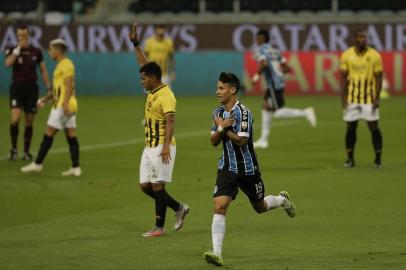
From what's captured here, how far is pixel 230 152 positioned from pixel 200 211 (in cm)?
310

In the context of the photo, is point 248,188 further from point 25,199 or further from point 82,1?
point 82,1

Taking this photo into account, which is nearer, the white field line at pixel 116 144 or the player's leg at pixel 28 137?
the player's leg at pixel 28 137

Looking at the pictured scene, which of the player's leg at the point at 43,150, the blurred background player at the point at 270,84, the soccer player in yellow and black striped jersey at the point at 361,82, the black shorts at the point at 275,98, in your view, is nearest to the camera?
the player's leg at the point at 43,150

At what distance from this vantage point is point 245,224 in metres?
12.3

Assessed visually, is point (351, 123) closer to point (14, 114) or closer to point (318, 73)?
point (14, 114)

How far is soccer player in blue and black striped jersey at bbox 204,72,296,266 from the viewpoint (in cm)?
994

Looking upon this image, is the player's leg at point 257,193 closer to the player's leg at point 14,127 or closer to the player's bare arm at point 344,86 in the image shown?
the player's bare arm at point 344,86

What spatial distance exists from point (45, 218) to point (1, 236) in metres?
1.28

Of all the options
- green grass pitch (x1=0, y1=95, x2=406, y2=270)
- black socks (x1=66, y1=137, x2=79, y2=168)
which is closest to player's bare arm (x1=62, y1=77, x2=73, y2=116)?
black socks (x1=66, y1=137, x2=79, y2=168)

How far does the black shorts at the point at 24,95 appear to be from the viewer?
18.6 m

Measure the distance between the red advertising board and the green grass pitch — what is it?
9735mm

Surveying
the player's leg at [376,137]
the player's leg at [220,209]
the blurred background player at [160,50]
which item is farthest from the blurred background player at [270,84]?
the player's leg at [220,209]

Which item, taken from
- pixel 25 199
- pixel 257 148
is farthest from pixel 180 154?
pixel 25 199

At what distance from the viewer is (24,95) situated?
18.6 m
